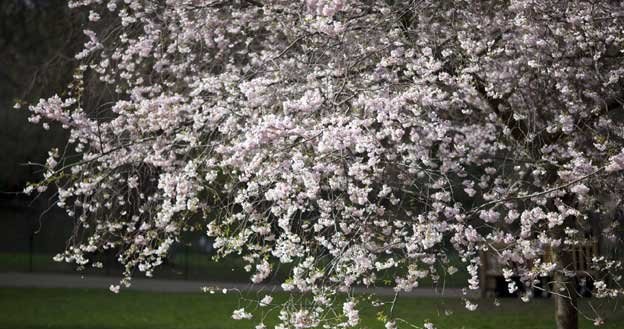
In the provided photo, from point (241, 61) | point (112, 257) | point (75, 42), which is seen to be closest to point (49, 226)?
point (112, 257)

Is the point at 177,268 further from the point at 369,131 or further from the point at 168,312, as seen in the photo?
the point at 369,131

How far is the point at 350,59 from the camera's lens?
652cm

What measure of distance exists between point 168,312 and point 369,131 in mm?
6700

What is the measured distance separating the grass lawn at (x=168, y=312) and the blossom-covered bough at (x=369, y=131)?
2840 millimetres

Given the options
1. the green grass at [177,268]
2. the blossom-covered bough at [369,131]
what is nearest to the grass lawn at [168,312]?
the blossom-covered bough at [369,131]

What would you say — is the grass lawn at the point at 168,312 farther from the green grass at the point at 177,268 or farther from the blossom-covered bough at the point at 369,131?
the green grass at the point at 177,268

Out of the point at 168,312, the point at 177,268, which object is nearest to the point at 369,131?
the point at 168,312

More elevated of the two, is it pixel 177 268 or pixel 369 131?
pixel 369 131

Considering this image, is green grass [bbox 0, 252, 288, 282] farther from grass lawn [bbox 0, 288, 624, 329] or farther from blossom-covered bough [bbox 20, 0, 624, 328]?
blossom-covered bough [bbox 20, 0, 624, 328]

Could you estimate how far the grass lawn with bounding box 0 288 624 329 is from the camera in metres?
10.6

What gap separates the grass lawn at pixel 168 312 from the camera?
10.6 meters

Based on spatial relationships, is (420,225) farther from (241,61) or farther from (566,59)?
(241,61)

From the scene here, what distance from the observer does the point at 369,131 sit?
18.4 ft

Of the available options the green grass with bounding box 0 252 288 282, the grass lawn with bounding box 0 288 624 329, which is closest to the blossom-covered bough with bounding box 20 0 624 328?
the grass lawn with bounding box 0 288 624 329
